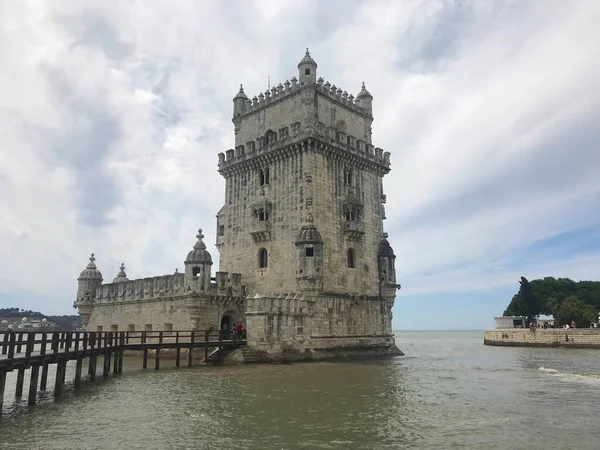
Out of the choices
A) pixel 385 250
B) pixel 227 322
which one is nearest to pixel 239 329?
pixel 227 322

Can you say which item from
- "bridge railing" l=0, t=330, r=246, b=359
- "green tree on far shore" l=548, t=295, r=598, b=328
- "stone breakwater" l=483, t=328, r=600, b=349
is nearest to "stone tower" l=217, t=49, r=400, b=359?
"bridge railing" l=0, t=330, r=246, b=359

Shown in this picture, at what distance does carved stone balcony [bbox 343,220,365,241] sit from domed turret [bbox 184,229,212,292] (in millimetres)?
10265

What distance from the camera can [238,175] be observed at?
134 ft

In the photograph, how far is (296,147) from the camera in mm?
36562

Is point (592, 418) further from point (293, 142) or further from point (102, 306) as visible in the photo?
point (102, 306)

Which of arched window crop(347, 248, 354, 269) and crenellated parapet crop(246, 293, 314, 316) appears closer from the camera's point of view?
crenellated parapet crop(246, 293, 314, 316)

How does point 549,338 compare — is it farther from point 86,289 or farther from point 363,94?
point 86,289

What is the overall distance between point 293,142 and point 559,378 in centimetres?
2230

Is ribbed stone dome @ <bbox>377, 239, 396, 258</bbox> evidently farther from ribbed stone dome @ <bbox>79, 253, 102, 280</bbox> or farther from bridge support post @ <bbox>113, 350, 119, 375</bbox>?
ribbed stone dome @ <bbox>79, 253, 102, 280</bbox>

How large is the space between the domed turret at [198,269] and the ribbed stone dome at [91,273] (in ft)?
53.5

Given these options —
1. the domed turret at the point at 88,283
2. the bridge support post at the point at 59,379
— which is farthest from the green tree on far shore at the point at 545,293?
the bridge support post at the point at 59,379

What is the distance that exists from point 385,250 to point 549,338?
99.5 feet

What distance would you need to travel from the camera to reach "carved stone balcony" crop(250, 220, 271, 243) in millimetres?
37031

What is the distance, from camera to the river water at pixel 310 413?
504 inches
